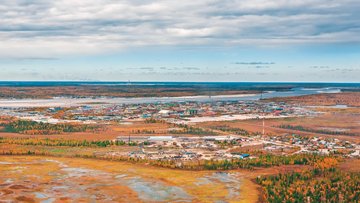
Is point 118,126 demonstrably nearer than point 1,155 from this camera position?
No

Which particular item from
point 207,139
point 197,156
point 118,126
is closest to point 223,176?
point 197,156

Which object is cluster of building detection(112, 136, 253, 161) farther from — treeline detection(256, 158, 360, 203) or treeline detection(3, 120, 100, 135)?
treeline detection(3, 120, 100, 135)

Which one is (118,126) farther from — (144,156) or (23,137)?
(144,156)

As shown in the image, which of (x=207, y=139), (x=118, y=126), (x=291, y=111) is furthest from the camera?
(x=291, y=111)

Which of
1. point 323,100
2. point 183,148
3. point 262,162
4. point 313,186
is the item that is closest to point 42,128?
point 183,148

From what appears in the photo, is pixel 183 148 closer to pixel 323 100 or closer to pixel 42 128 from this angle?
pixel 42 128
